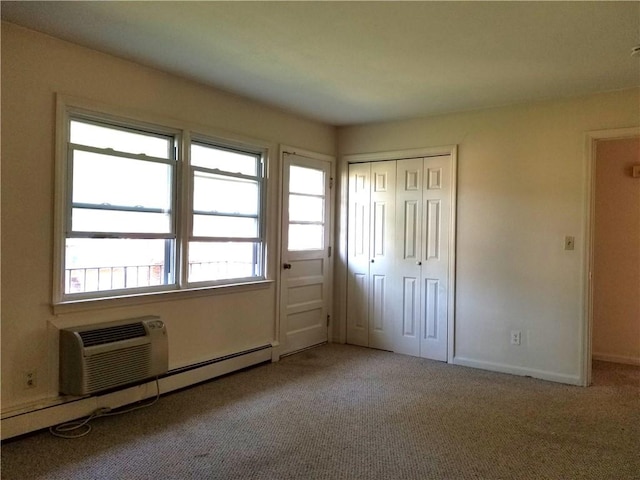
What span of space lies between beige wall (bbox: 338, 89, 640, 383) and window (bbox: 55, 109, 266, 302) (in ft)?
6.38

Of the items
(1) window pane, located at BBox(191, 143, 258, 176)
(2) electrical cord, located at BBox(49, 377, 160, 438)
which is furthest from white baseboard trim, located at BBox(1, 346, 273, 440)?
(1) window pane, located at BBox(191, 143, 258, 176)

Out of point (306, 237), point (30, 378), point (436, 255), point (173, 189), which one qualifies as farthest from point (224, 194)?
point (436, 255)

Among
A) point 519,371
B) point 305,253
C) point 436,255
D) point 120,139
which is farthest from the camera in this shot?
point 305,253

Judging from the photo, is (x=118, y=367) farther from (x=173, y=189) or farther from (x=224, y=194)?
(x=224, y=194)

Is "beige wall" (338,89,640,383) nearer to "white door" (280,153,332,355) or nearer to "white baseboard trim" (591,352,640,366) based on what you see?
"white baseboard trim" (591,352,640,366)

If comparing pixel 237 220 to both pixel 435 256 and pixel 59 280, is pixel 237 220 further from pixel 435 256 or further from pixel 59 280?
pixel 435 256

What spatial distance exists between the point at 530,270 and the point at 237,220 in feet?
8.52

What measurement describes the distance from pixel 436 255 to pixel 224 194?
6.91 feet

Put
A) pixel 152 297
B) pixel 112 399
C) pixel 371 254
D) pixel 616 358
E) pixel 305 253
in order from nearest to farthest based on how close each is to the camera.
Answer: pixel 112 399 < pixel 152 297 < pixel 616 358 < pixel 305 253 < pixel 371 254

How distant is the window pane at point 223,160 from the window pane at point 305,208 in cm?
59

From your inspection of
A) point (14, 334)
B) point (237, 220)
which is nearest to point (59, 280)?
point (14, 334)

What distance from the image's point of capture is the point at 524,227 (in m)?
4.05

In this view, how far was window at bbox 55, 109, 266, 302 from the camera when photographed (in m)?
3.01

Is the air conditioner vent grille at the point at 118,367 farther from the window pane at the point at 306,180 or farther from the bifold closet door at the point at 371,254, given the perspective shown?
the bifold closet door at the point at 371,254
